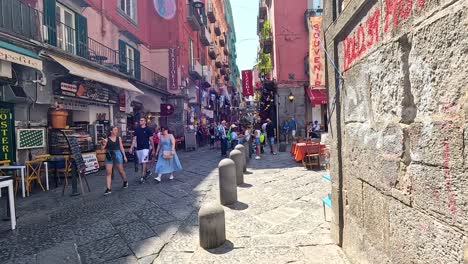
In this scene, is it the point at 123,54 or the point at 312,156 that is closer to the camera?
the point at 312,156

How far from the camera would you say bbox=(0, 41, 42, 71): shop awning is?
290 inches

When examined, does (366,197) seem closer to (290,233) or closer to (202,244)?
(290,233)

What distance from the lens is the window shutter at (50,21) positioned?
1002 cm

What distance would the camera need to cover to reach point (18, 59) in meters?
7.80

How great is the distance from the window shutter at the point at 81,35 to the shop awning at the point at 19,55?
345 cm

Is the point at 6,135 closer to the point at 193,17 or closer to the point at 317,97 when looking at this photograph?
the point at 317,97

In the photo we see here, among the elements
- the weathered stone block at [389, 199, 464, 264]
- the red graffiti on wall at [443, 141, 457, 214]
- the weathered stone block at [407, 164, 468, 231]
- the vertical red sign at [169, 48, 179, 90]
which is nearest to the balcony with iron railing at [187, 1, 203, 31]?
the vertical red sign at [169, 48, 179, 90]

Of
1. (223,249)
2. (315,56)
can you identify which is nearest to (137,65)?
(315,56)

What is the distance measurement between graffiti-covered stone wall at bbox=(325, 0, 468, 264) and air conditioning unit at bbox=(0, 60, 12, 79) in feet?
25.6

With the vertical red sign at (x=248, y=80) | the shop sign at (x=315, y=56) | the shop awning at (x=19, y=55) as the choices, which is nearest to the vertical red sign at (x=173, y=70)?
the vertical red sign at (x=248, y=80)

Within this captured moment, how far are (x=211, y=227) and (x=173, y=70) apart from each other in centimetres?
1857

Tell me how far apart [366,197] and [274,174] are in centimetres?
644

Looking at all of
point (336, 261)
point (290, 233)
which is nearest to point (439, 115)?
point (336, 261)

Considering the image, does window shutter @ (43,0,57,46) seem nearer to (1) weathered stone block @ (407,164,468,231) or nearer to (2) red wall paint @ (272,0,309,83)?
(1) weathered stone block @ (407,164,468,231)
